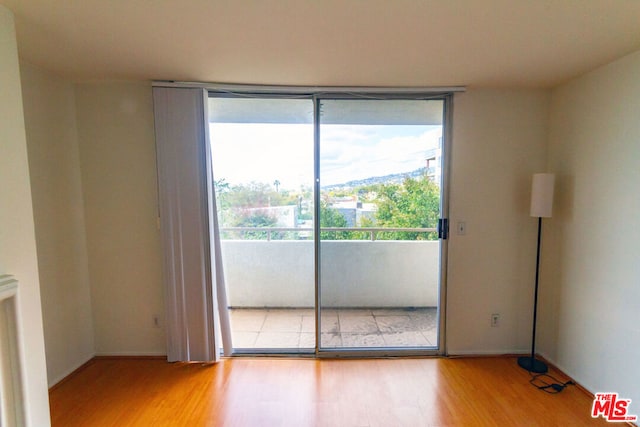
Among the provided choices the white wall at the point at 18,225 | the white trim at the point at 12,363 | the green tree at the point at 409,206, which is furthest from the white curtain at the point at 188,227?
the green tree at the point at 409,206

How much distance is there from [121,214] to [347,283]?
83.9 inches

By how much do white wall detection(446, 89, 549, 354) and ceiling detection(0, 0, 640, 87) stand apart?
283 mm

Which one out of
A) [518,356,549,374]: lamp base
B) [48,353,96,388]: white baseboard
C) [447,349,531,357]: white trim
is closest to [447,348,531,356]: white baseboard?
[447,349,531,357]: white trim

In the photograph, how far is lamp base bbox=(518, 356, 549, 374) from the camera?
2371mm

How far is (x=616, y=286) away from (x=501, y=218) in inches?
34.0

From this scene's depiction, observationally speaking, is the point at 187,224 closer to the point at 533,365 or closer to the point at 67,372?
the point at 67,372

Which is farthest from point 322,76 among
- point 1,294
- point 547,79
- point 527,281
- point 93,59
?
point 527,281

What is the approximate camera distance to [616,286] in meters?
1.96

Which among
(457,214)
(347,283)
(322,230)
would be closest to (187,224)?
(322,230)

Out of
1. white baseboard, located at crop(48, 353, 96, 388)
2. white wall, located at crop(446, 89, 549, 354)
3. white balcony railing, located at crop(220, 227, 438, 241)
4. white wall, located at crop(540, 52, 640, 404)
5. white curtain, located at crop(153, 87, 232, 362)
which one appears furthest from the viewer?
white balcony railing, located at crop(220, 227, 438, 241)

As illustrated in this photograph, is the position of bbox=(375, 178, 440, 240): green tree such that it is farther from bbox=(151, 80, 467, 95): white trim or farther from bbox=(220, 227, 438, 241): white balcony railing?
bbox=(151, 80, 467, 95): white trim

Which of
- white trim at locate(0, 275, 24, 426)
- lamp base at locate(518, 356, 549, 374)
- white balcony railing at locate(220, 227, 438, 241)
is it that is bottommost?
lamp base at locate(518, 356, 549, 374)

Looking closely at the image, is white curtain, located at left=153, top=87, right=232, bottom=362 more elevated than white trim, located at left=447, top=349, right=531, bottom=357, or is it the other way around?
white curtain, located at left=153, top=87, right=232, bottom=362

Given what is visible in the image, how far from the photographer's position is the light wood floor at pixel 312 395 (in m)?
1.88
